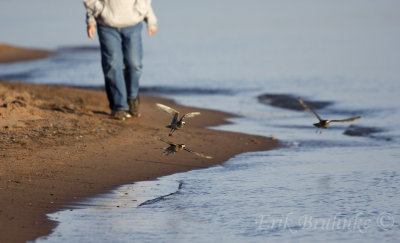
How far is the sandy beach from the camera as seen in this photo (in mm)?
4996

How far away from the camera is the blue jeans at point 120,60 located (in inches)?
316

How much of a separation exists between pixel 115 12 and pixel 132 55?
1.76 feet

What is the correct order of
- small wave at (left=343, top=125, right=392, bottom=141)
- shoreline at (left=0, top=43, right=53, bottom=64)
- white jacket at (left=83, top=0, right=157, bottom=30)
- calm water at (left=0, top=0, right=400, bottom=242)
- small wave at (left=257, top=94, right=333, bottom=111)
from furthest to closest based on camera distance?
shoreline at (left=0, top=43, right=53, bottom=64), small wave at (left=257, top=94, right=333, bottom=111), small wave at (left=343, top=125, right=392, bottom=141), white jacket at (left=83, top=0, right=157, bottom=30), calm water at (left=0, top=0, right=400, bottom=242)

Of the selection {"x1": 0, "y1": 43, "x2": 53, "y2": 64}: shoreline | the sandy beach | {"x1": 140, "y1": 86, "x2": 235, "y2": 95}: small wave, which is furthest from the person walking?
{"x1": 0, "y1": 43, "x2": 53, "y2": 64}: shoreline

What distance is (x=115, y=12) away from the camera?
7895mm

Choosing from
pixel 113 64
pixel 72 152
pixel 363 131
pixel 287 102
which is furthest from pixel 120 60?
pixel 287 102

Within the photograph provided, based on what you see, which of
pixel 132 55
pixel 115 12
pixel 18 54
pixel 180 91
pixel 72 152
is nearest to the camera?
pixel 72 152

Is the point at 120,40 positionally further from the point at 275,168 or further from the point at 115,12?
the point at 275,168

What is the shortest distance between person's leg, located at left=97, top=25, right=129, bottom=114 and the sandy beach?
258 mm

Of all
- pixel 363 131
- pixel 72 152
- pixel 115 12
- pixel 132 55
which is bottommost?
pixel 72 152

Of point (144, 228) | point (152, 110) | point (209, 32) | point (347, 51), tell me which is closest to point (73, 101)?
point (152, 110)

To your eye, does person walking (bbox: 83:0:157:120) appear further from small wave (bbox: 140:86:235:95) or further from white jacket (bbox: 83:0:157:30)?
small wave (bbox: 140:86:235:95)

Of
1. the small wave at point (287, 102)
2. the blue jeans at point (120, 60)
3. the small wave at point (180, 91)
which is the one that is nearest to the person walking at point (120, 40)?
the blue jeans at point (120, 60)

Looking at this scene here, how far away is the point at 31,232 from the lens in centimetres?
439
